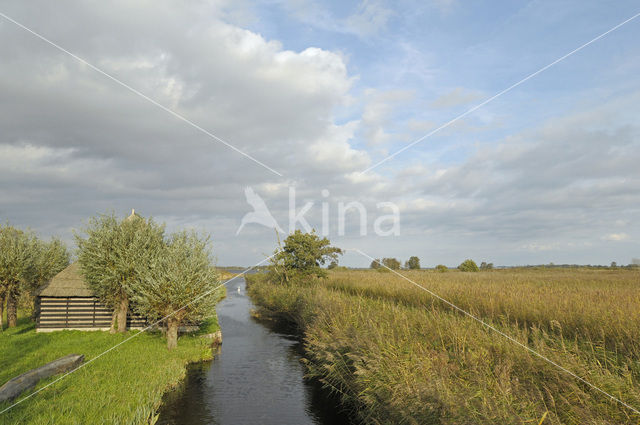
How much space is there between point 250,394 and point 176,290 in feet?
23.4

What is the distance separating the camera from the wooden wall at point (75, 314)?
23266 millimetres

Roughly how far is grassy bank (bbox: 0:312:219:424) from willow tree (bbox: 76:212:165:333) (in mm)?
2286

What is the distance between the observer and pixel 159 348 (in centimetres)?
1938

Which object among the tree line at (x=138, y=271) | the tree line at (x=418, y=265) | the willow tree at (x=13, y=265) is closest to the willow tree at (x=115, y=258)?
the tree line at (x=138, y=271)

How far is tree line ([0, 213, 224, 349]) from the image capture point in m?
19.5

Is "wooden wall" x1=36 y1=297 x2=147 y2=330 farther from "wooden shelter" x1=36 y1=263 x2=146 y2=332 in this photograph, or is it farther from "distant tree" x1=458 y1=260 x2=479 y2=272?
"distant tree" x1=458 y1=260 x2=479 y2=272

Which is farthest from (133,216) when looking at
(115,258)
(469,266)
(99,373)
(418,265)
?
(418,265)

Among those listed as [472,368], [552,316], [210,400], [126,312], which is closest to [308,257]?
[126,312]

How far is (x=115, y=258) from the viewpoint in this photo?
853 inches

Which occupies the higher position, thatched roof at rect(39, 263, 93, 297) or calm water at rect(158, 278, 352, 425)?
thatched roof at rect(39, 263, 93, 297)

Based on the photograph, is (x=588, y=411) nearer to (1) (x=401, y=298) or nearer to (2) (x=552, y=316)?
(2) (x=552, y=316)

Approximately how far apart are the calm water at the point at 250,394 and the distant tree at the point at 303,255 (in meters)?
14.5

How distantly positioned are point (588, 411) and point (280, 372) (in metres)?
14.7

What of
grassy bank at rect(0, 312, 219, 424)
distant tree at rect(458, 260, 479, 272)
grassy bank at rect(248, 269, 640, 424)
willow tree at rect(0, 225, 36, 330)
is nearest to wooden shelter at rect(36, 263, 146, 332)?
grassy bank at rect(0, 312, 219, 424)
